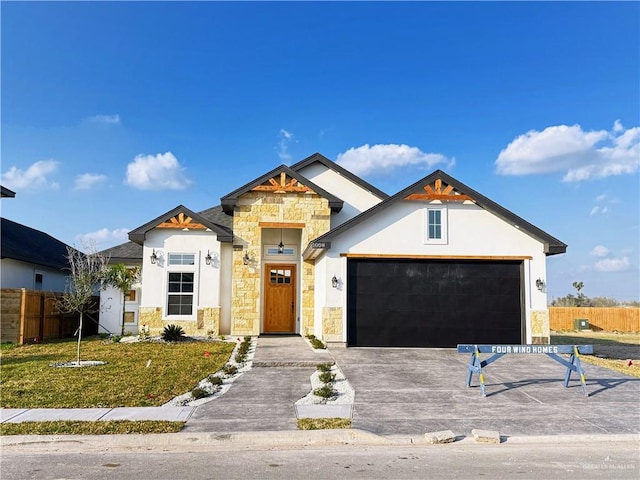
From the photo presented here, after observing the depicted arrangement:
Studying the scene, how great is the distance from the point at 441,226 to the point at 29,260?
17022mm

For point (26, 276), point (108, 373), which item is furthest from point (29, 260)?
point (108, 373)

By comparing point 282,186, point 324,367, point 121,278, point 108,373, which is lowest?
point 108,373

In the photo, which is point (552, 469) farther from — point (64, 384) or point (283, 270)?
point (283, 270)

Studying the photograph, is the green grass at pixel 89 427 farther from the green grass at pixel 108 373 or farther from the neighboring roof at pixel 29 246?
the neighboring roof at pixel 29 246

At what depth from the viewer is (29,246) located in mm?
23641

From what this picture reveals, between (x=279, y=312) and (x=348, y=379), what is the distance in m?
8.58

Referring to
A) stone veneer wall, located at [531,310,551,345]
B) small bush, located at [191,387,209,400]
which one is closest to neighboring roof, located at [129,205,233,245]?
small bush, located at [191,387,209,400]

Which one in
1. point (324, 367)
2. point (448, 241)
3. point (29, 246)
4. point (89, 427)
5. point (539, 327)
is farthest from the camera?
point (29, 246)

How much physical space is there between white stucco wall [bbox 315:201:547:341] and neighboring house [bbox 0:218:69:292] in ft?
36.8

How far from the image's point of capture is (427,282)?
1538 centimetres

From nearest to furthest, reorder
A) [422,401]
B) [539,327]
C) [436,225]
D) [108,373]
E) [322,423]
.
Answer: [322,423], [422,401], [108,373], [539,327], [436,225]

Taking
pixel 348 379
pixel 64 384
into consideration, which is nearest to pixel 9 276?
pixel 64 384

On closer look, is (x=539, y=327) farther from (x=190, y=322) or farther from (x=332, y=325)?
(x=190, y=322)

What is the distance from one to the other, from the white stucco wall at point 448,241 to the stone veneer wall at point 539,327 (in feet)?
0.50
